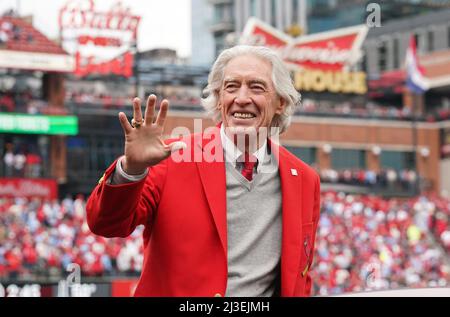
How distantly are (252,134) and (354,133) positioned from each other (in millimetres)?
46667

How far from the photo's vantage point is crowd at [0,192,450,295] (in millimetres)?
21688

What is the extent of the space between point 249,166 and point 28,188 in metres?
34.2

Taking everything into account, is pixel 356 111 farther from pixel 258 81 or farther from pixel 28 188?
pixel 258 81

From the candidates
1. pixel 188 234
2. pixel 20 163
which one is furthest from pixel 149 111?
pixel 20 163

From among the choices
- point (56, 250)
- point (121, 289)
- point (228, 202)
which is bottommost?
point (56, 250)

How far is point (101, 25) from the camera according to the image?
38.3 m

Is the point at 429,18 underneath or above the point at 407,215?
above

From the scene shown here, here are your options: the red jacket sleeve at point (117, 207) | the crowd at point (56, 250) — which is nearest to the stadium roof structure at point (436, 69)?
the crowd at point (56, 250)

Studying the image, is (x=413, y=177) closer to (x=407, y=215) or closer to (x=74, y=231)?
(x=407, y=215)

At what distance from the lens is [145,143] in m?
3.26

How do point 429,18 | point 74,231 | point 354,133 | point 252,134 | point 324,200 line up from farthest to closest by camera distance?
point 429,18
point 354,133
point 324,200
point 74,231
point 252,134

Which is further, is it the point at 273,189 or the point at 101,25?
the point at 101,25

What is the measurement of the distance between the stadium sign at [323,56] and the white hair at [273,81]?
4161 cm
